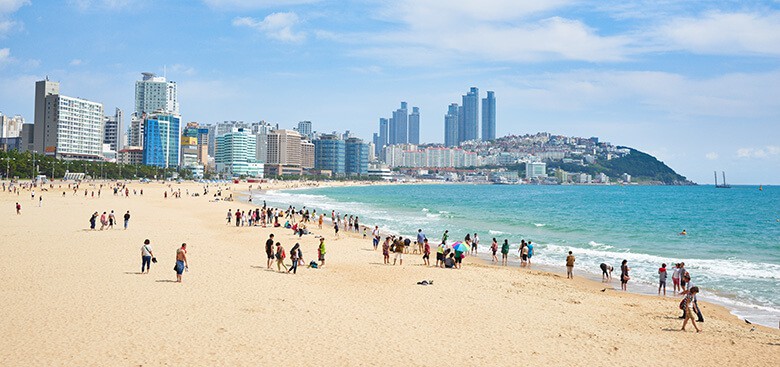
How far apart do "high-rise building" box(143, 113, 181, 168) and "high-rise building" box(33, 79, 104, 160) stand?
14.3 metres

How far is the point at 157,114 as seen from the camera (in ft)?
568

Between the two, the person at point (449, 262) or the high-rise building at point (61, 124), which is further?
the high-rise building at point (61, 124)

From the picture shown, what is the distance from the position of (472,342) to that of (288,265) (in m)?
10.2

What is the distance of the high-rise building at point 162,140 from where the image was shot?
16438 cm

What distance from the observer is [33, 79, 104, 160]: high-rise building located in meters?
151

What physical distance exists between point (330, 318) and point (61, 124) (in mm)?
Answer: 167599

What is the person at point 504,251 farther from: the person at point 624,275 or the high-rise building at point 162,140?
the high-rise building at point 162,140

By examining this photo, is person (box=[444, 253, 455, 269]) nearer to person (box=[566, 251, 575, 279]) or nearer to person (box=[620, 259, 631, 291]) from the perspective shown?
person (box=[566, 251, 575, 279])

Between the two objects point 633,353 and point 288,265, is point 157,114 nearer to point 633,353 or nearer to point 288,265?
point 288,265

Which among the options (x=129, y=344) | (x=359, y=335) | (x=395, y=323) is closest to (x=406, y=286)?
(x=395, y=323)

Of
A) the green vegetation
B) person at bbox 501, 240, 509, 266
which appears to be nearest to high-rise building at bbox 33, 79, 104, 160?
the green vegetation

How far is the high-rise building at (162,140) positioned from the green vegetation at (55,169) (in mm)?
35100

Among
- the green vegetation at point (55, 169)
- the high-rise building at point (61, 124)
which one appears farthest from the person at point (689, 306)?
the high-rise building at point (61, 124)

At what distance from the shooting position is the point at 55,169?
94000 mm
